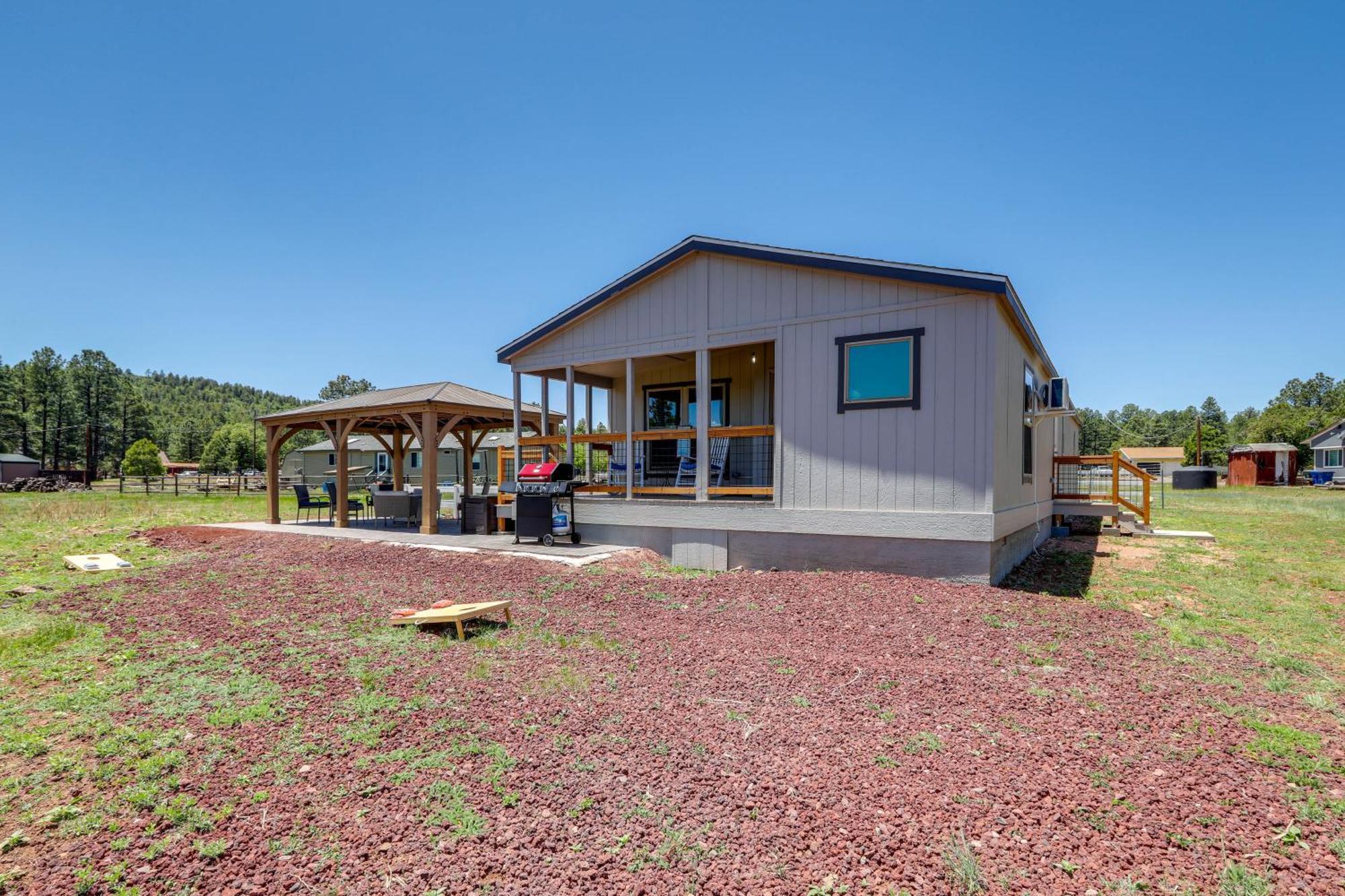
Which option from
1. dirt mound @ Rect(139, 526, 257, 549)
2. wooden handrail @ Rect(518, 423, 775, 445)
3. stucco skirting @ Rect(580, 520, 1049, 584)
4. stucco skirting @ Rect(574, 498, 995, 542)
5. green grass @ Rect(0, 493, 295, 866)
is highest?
wooden handrail @ Rect(518, 423, 775, 445)

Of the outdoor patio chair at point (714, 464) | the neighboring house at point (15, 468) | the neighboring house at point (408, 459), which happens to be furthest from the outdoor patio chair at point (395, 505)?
the neighboring house at point (15, 468)

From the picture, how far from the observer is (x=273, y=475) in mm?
14188

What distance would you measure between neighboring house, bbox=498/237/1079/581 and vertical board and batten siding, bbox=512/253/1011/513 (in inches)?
0.7

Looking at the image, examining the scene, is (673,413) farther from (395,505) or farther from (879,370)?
(395,505)

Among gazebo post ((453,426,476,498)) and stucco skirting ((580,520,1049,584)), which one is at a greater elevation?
gazebo post ((453,426,476,498))

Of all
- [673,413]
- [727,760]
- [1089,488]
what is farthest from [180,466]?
[727,760]

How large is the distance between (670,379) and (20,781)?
9.39 meters

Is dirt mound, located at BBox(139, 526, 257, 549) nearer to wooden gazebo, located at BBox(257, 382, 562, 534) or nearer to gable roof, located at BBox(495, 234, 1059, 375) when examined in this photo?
wooden gazebo, located at BBox(257, 382, 562, 534)

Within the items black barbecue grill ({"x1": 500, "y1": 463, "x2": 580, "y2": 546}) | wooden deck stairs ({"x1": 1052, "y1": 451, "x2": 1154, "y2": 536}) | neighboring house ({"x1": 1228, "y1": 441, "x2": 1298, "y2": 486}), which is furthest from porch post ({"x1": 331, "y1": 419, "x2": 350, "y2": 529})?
neighboring house ({"x1": 1228, "y1": 441, "x2": 1298, "y2": 486})

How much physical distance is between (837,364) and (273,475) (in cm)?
1374

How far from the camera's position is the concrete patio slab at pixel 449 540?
338 inches

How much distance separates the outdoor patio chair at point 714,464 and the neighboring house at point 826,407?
4 cm

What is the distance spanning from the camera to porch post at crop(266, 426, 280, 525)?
14000 mm

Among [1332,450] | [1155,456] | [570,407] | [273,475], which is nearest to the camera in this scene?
[570,407]
